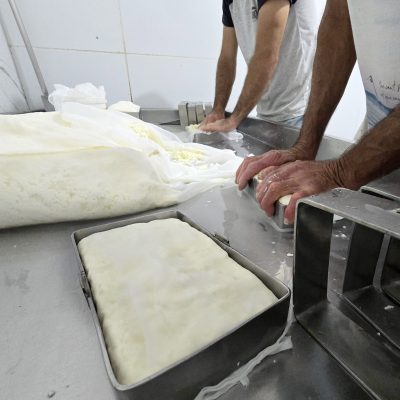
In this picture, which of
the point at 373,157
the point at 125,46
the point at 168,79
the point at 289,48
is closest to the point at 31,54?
the point at 125,46

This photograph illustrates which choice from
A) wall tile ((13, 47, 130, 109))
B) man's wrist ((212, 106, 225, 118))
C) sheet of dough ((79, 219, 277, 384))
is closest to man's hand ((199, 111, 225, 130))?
man's wrist ((212, 106, 225, 118))

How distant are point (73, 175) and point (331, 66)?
788 millimetres

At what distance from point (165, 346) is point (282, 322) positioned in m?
0.13

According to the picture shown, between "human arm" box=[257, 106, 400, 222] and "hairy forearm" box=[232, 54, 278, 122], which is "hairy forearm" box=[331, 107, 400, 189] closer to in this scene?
"human arm" box=[257, 106, 400, 222]

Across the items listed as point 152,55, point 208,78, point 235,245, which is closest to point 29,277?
point 235,245

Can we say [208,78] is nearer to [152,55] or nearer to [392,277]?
[152,55]

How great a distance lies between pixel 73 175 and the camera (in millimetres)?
522

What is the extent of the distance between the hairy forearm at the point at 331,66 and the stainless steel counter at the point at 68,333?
0.39m

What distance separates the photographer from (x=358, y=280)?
0.35 metres

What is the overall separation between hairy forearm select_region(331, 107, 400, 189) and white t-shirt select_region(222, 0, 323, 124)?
33.0 inches

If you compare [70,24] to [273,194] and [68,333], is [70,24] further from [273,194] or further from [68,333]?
[68,333]

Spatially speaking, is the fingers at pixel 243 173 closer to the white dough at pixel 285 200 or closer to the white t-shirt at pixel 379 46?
the white dough at pixel 285 200

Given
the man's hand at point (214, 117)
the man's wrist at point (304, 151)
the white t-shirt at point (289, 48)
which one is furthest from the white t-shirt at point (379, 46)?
the man's hand at point (214, 117)

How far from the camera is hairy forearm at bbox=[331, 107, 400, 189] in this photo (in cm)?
47
